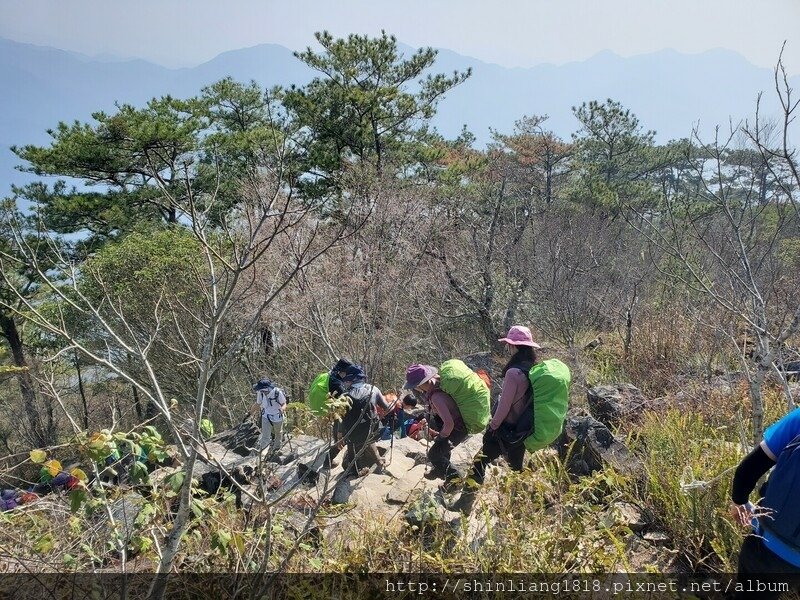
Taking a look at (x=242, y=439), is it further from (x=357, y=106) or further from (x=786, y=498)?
(x=357, y=106)

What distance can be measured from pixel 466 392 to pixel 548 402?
2.06 ft

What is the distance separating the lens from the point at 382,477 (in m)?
4.88

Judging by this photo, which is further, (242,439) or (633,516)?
(242,439)

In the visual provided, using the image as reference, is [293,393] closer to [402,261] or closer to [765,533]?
[402,261]

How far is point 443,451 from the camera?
13.4 ft

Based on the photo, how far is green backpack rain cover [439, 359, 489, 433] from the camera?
12.6 ft

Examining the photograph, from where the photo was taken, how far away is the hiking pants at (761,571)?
85.8 inches

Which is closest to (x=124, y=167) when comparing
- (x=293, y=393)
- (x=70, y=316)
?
(x=70, y=316)

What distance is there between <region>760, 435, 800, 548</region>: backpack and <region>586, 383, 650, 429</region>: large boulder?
2749 mm

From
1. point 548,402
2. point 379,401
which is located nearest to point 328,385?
point 379,401

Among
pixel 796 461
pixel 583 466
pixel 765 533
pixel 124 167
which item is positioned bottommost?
pixel 583 466

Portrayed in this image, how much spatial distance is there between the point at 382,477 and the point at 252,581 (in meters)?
2.38

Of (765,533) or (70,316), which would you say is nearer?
(765,533)

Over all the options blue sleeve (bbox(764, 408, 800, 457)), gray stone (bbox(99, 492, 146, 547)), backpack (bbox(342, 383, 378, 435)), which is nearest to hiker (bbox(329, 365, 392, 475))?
backpack (bbox(342, 383, 378, 435))
